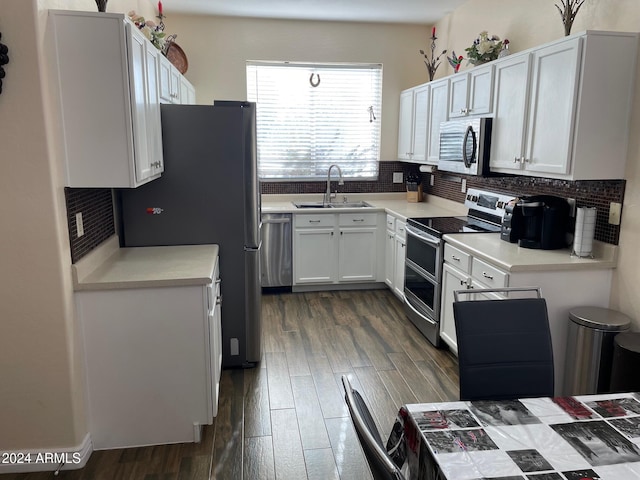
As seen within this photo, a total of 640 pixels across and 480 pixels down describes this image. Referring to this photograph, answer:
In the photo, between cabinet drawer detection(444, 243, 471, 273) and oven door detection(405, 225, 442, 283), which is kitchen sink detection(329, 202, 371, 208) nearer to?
oven door detection(405, 225, 442, 283)

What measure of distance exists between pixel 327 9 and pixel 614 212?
3.27 meters

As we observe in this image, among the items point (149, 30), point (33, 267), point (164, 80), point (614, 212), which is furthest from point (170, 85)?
point (614, 212)

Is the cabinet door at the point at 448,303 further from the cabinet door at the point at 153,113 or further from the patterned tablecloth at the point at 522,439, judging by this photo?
the cabinet door at the point at 153,113

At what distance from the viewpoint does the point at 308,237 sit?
5.00 meters

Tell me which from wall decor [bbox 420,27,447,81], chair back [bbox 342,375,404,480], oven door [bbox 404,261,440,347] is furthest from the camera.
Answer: wall decor [bbox 420,27,447,81]

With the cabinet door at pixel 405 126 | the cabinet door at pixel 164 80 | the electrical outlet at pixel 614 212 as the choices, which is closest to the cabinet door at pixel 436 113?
the cabinet door at pixel 405 126

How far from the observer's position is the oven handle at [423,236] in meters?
3.69

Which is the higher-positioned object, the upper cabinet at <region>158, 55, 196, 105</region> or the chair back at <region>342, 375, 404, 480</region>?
the upper cabinet at <region>158, 55, 196, 105</region>

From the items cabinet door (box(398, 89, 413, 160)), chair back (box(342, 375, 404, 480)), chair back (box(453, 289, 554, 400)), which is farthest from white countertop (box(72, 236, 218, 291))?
cabinet door (box(398, 89, 413, 160))

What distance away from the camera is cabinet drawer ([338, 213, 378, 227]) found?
16.5 ft

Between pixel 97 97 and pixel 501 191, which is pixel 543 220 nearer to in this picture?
pixel 501 191

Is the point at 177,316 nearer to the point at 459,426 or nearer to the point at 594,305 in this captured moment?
the point at 459,426

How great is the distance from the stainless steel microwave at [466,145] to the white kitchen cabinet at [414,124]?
61 centimetres

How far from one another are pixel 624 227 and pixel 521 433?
1812mm
